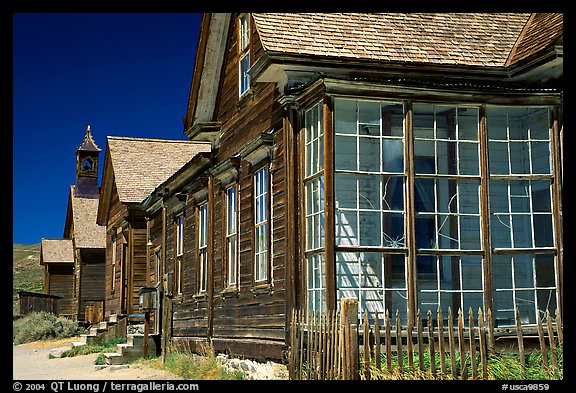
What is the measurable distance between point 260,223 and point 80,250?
1099 inches

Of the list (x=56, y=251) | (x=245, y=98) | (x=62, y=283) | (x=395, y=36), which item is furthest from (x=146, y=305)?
(x=62, y=283)

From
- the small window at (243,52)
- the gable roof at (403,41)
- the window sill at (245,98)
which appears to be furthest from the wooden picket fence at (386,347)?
the small window at (243,52)

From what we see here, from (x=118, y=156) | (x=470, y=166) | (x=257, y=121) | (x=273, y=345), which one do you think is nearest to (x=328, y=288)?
(x=273, y=345)

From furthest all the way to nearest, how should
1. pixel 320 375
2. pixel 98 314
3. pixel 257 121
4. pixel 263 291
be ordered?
pixel 98 314 → pixel 257 121 → pixel 263 291 → pixel 320 375

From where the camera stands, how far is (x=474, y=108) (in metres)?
12.6

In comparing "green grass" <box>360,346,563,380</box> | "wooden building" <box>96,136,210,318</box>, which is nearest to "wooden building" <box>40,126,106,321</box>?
"wooden building" <box>96,136,210,318</box>

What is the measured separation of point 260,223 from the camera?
46.8 feet

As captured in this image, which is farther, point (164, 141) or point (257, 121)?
point (164, 141)

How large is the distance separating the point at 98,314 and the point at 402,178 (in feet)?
77.6

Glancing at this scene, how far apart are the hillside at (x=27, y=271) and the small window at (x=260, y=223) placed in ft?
174

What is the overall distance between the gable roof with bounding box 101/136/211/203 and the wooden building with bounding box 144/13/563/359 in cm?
1285

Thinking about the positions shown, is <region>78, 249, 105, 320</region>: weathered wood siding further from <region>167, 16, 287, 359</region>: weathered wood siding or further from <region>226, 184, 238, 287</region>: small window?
<region>226, 184, 238, 287</region>: small window

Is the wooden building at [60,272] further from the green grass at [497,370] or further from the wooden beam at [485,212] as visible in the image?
the green grass at [497,370]

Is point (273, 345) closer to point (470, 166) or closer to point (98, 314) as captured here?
point (470, 166)
